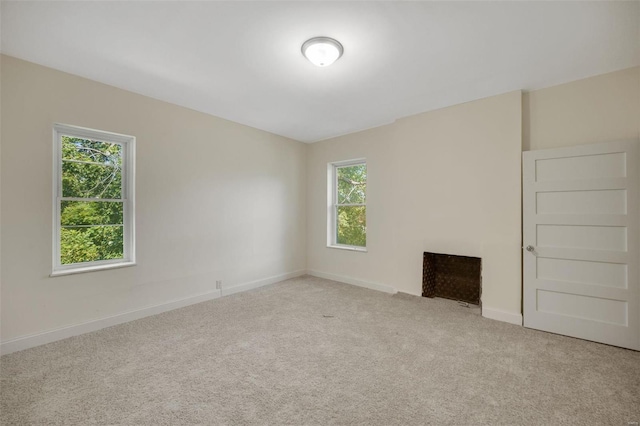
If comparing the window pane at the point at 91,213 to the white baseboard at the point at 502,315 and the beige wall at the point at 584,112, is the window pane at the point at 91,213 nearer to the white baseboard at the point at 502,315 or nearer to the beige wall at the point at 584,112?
the white baseboard at the point at 502,315

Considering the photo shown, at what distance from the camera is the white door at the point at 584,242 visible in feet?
8.40

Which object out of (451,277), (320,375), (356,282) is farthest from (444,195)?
(320,375)

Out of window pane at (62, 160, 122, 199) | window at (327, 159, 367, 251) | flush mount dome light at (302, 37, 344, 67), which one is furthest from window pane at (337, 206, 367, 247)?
window pane at (62, 160, 122, 199)

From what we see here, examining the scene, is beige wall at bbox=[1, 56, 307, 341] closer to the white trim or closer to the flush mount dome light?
the white trim

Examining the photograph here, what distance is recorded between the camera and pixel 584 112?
112 inches

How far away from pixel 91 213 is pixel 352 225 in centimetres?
364

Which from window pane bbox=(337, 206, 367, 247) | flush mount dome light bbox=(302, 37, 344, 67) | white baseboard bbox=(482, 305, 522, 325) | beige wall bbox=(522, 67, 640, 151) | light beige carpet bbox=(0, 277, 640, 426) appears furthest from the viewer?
window pane bbox=(337, 206, 367, 247)

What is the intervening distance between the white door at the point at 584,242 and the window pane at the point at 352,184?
7.69ft

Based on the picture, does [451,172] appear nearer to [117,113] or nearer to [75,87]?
[117,113]

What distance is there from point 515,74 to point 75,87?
4.41 metres

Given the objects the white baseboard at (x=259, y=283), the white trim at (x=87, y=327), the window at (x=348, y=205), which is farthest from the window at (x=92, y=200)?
the window at (x=348, y=205)

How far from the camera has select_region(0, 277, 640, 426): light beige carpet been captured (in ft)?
5.59

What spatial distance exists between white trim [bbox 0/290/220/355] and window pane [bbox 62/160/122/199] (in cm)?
132

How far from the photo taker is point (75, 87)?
2809 mm
